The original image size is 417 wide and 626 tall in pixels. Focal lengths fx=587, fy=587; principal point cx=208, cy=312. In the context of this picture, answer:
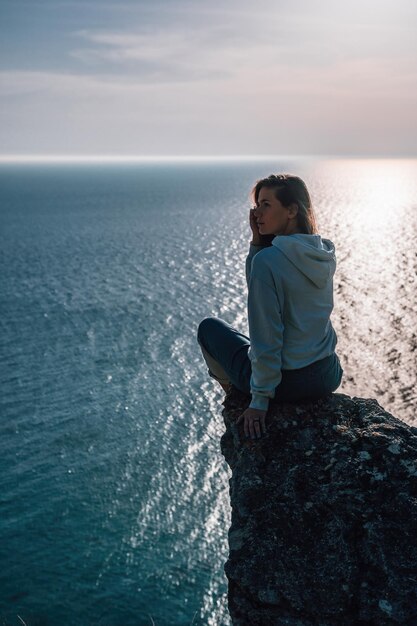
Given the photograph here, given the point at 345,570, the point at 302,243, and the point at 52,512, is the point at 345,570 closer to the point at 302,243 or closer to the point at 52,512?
the point at 302,243

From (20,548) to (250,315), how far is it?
2465cm

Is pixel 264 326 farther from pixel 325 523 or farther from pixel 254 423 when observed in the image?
pixel 325 523

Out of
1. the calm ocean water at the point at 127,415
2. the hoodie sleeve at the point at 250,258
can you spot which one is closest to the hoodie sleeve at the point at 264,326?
the hoodie sleeve at the point at 250,258

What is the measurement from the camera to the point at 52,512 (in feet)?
92.8

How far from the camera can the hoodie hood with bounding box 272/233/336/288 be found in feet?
18.2

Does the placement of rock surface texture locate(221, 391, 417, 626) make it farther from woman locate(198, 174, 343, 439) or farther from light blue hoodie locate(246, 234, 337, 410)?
light blue hoodie locate(246, 234, 337, 410)

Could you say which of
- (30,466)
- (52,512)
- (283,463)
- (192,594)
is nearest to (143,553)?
(192,594)

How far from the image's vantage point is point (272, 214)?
230 inches

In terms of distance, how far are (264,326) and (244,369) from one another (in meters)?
0.80

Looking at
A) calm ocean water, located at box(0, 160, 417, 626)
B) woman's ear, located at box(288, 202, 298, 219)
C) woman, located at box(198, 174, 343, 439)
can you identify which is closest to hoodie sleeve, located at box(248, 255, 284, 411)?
woman, located at box(198, 174, 343, 439)

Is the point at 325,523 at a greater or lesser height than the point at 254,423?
lesser

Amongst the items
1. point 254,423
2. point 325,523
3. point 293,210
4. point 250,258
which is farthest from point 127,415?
point 325,523

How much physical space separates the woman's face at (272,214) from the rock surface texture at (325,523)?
75.4 inches

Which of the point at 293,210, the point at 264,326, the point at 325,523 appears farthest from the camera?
the point at 293,210
